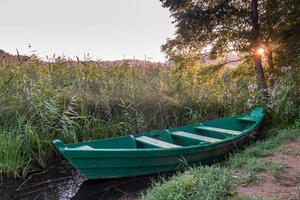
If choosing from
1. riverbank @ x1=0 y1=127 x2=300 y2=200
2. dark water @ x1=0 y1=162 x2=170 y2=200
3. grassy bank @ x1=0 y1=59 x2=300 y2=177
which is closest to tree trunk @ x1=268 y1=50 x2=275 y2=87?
grassy bank @ x1=0 y1=59 x2=300 y2=177

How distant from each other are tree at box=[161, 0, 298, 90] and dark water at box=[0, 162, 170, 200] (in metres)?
3.22

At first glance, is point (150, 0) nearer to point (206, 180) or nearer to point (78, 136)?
point (78, 136)

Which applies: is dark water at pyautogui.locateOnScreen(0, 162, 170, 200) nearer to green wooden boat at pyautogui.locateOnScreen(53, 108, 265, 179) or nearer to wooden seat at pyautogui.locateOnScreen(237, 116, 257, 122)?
green wooden boat at pyautogui.locateOnScreen(53, 108, 265, 179)

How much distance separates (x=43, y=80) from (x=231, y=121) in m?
3.28

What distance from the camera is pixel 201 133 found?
537cm

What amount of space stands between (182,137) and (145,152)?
3.84 feet

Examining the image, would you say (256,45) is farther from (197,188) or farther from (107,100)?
(197,188)

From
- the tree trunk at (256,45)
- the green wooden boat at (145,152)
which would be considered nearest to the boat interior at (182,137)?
the green wooden boat at (145,152)

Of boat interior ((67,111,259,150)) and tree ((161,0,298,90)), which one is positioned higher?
tree ((161,0,298,90))

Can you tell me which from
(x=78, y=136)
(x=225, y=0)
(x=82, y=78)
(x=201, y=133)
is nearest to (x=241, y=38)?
(x=225, y=0)

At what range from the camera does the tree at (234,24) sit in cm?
607

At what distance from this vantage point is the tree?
19.9 feet

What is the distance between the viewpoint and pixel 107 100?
542cm

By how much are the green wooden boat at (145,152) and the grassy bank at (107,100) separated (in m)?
0.75
